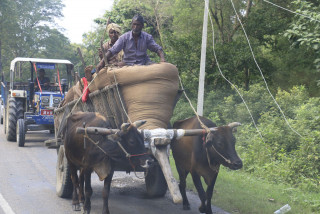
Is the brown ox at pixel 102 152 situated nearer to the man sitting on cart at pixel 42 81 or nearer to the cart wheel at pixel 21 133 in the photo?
the cart wheel at pixel 21 133

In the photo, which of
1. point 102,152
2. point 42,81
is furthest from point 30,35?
point 102,152

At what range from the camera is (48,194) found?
7.75 meters

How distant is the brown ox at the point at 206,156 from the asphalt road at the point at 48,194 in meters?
0.55

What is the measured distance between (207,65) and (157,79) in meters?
10.4

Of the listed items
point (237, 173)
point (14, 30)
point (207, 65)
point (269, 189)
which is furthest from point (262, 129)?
point (14, 30)

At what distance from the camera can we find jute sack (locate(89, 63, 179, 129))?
6.14 m

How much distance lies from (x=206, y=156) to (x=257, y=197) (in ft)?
5.34

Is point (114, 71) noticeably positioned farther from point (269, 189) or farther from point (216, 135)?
point (269, 189)

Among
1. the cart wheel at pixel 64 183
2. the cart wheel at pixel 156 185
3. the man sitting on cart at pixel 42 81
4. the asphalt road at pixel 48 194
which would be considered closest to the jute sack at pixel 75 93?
the cart wheel at pixel 64 183

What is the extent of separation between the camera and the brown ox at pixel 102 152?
556cm

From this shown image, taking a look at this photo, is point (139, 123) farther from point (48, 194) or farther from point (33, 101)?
point (33, 101)

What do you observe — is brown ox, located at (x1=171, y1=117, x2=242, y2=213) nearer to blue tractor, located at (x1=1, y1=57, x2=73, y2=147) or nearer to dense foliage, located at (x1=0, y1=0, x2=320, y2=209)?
dense foliage, located at (x1=0, y1=0, x2=320, y2=209)

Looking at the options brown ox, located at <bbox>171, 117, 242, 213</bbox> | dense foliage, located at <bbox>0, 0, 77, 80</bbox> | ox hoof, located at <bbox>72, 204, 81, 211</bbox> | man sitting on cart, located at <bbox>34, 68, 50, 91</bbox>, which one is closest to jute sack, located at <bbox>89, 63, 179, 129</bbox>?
brown ox, located at <bbox>171, 117, 242, 213</bbox>

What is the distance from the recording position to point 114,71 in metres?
6.27
